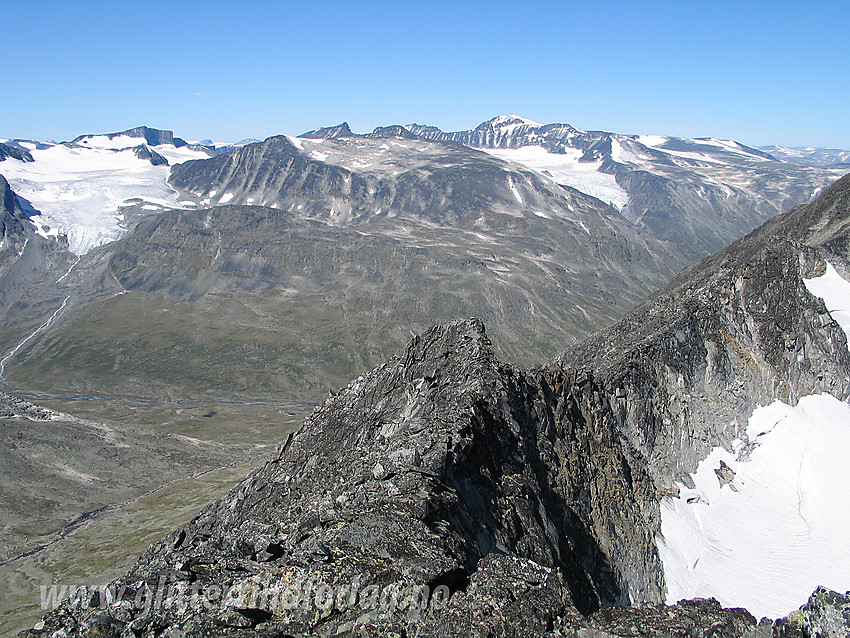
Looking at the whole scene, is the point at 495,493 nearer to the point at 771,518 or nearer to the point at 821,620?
the point at 821,620

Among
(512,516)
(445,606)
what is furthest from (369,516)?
(512,516)

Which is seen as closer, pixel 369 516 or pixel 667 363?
pixel 369 516

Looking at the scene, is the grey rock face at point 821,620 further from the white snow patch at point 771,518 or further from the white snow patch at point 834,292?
the white snow patch at point 834,292

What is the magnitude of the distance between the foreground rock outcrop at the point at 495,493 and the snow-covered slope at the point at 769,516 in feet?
7.65

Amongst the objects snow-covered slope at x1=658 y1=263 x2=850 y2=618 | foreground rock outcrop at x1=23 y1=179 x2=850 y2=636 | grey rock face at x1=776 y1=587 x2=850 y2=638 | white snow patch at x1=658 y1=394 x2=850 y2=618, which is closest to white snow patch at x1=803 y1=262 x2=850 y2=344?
foreground rock outcrop at x1=23 y1=179 x2=850 y2=636

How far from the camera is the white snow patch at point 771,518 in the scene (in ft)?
169

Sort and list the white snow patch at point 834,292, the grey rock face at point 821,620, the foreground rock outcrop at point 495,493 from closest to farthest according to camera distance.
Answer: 1. the grey rock face at point 821,620
2. the foreground rock outcrop at point 495,493
3. the white snow patch at point 834,292

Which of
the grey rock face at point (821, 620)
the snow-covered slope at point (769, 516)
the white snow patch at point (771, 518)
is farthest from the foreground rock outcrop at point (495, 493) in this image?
the white snow patch at point (771, 518)

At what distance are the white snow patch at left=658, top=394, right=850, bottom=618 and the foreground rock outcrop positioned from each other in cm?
252

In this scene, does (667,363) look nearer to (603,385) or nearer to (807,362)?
(603,385)

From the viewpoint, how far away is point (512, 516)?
91.6 ft

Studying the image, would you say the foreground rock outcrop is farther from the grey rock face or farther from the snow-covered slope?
the snow-covered slope

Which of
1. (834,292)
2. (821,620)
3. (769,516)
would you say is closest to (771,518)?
(769,516)

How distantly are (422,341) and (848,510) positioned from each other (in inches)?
2003
